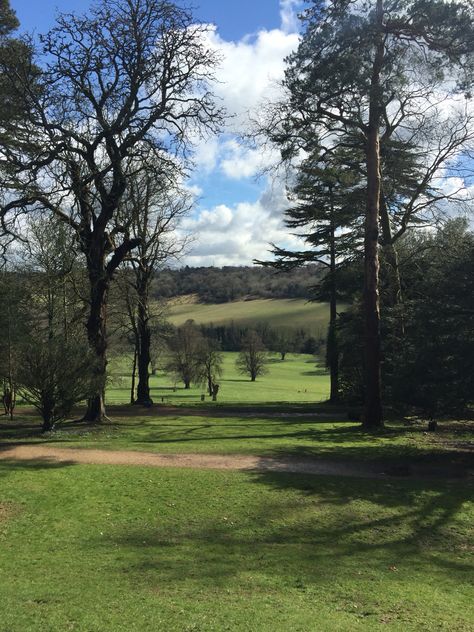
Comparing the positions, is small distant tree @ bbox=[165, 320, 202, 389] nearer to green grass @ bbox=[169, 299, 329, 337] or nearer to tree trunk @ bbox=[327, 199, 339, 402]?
tree trunk @ bbox=[327, 199, 339, 402]

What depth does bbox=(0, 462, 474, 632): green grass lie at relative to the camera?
5.23 meters

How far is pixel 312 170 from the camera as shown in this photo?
895 inches

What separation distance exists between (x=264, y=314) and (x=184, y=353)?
230ft

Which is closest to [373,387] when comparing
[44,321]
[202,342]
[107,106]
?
[107,106]

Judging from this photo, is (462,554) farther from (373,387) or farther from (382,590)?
(373,387)

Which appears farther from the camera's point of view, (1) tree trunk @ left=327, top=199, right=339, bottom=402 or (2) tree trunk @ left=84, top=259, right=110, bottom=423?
(1) tree trunk @ left=327, top=199, right=339, bottom=402

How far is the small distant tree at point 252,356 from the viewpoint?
74688 millimetres

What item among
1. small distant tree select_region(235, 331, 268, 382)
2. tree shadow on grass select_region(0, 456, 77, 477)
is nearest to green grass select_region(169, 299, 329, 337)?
small distant tree select_region(235, 331, 268, 382)

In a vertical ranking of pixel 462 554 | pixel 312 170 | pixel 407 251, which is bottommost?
pixel 462 554

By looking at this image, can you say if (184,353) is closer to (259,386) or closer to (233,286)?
(259,386)

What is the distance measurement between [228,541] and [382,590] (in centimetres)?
239

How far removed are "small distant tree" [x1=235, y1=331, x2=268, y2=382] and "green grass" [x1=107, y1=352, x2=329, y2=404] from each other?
1747mm

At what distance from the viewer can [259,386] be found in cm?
6969

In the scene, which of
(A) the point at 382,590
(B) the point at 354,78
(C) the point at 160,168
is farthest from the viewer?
(C) the point at 160,168
